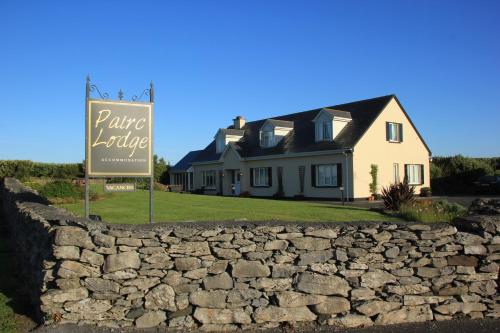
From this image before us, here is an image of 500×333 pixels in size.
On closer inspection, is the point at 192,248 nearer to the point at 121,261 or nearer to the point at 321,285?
the point at 121,261

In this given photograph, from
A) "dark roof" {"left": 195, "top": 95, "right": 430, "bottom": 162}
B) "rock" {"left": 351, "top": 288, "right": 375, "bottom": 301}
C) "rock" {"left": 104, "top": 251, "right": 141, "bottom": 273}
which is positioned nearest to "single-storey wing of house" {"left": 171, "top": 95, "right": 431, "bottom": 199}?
"dark roof" {"left": 195, "top": 95, "right": 430, "bottom": 162}

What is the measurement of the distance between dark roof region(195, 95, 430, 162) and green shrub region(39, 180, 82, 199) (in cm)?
1586

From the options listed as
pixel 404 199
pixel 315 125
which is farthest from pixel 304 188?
pixel 404 199

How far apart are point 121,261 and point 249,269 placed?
1621 millimetres

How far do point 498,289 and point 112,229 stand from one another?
543 cm

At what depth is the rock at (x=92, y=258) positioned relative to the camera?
5668 mm

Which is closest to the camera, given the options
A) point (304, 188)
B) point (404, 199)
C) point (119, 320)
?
point (119, 320)

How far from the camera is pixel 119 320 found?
5.68m

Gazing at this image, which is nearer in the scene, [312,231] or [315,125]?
[312,231]

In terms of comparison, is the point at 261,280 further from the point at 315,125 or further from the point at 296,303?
the point at 315,125

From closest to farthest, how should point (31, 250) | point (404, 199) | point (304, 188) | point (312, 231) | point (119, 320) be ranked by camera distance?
point (119, 320), point (312, 231), point (31, 250), point (404, 199), point (304, 188)

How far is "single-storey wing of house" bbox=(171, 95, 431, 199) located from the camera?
28.4 metres

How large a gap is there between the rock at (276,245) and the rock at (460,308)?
230 cm

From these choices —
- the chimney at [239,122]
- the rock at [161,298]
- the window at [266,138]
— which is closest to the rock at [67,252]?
the rock at [161,298]
